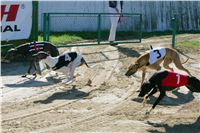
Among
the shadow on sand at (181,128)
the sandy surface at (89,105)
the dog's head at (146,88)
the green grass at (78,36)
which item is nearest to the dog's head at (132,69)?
the sandy surface at (89,105)

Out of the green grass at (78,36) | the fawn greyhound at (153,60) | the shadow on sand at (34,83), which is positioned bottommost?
the shadow on sand at (34,83)

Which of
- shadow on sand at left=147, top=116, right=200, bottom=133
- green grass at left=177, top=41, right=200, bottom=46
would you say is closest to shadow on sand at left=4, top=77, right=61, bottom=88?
shadow on sand at left=147, top=116, right=200, bottom=133

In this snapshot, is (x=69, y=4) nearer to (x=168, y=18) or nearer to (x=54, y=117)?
(x=168, y=18)

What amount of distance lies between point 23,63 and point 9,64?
0.42m

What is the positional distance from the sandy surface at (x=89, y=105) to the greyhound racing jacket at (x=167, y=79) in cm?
60

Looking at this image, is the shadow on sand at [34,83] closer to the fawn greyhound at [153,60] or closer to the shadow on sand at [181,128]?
the fawn greyhound at [153,60]

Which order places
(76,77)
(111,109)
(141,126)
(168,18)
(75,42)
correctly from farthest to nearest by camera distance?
(168,18), (75,42), (76,77), (111,109), (141,126)

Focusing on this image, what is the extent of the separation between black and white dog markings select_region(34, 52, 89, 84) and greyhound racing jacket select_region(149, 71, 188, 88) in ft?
9.63

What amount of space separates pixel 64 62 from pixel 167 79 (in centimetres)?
319

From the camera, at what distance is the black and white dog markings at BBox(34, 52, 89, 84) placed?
1134cm

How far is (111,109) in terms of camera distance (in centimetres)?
959

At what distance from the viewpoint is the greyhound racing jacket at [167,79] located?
29.4ft

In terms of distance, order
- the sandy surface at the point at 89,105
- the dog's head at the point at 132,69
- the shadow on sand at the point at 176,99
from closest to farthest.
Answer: the sandy surface at the point at 89,105
the shadow on sand at the point at 176,99
the dog's head at the point at 132,69

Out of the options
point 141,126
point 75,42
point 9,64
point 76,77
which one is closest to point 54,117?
point 141,126
